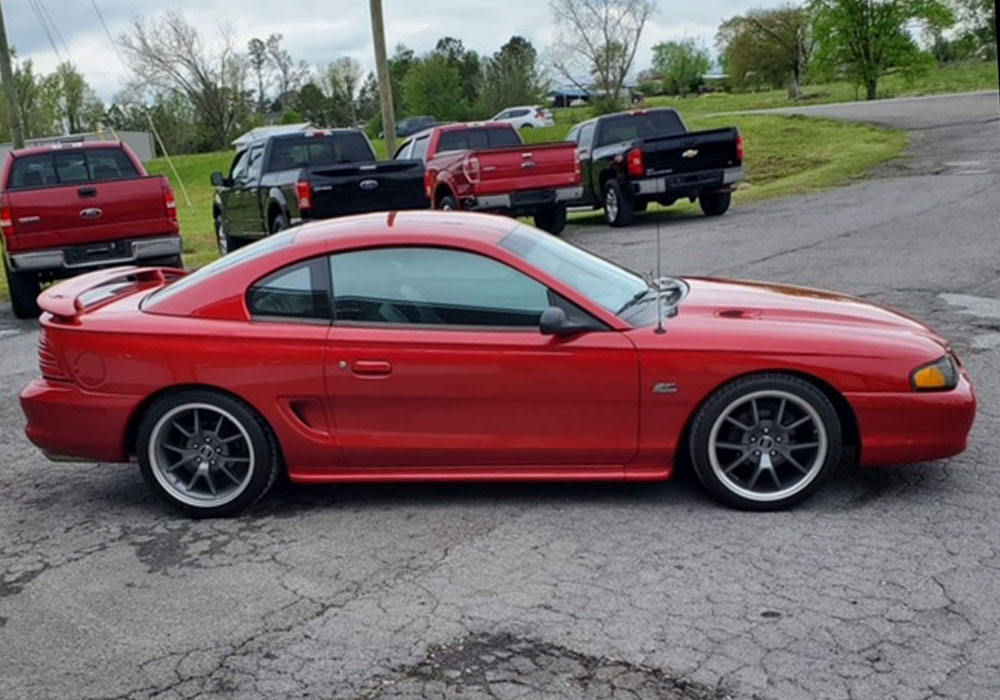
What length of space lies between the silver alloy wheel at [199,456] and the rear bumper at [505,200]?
10.9 metres

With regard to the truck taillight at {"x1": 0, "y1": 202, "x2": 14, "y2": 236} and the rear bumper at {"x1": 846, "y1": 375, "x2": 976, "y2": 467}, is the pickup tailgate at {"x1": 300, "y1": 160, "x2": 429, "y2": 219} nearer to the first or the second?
the truck taillight at {"x1": 0, "y1": 202, "x2": 14, "y2": 236}

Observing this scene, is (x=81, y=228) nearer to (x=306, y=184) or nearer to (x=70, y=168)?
(x=70, y=168)

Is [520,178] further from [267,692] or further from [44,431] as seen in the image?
[267,692]

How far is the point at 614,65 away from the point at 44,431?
178 feet

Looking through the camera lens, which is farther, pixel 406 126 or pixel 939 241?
pixel 406 126

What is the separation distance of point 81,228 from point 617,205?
8869 mm

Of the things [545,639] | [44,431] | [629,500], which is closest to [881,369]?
[629,500]

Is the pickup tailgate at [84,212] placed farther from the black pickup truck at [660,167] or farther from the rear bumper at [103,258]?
the black pickup truck at [660,167]

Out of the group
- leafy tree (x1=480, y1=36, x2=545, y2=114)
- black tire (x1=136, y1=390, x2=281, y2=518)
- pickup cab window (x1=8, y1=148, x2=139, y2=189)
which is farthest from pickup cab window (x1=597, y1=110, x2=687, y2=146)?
leafy tree (x1=480, y1=36, x2=545, y2=114)

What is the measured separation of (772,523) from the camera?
484 cm

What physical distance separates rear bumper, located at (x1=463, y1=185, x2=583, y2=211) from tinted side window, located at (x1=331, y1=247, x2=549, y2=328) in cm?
1071

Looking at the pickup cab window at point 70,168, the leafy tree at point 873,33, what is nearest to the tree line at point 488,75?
the leafy tree at point 873,33

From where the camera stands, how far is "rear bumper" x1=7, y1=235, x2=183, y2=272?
11930mm

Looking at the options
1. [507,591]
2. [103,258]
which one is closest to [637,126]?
[103,258]
